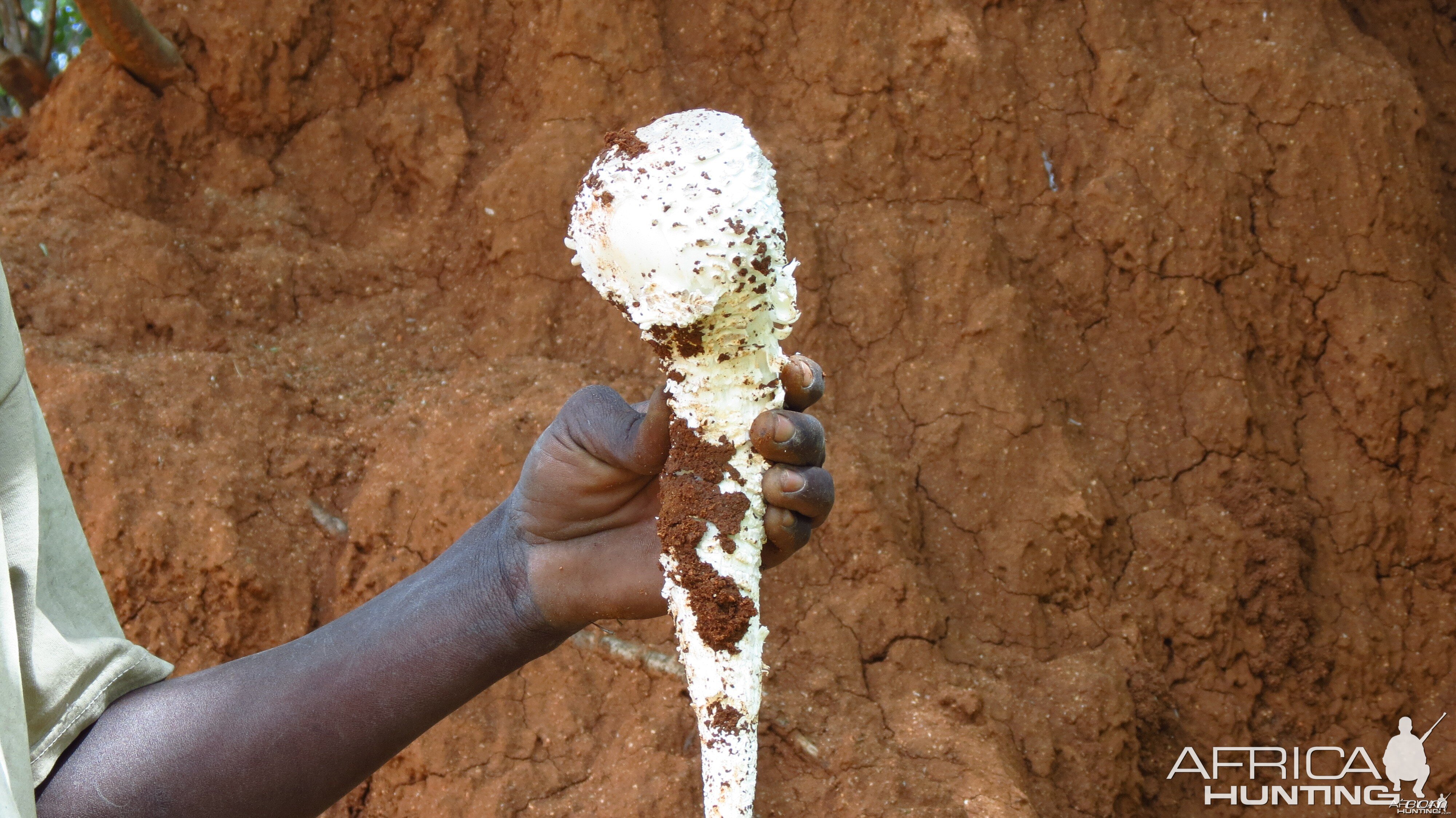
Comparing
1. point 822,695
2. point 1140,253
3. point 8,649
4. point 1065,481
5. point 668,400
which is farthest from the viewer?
point 1140,253

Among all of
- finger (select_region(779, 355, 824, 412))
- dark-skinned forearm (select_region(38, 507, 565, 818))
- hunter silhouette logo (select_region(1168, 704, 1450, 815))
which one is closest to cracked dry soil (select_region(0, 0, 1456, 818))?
hunter silhouette logo (select_region(1168, 704, 1450, 815))

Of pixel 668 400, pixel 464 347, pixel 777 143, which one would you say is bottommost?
pixel 668 400

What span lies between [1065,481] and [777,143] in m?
1.38

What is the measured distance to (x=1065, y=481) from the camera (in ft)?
11.3

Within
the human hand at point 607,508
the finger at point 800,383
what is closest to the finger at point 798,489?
the human hand at point 607,508

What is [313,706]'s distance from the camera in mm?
2047

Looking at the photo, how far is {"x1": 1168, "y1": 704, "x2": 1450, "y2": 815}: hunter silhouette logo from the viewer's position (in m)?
3.41

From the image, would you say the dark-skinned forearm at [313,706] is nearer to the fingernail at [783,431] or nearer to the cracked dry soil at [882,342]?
the fingernail at [783,431]

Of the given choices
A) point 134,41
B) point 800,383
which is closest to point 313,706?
point 800,383

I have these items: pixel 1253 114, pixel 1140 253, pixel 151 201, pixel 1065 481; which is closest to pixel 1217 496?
pixel 1065 481

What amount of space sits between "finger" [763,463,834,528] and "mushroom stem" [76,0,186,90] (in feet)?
8.81

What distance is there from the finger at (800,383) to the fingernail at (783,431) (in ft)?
0.26

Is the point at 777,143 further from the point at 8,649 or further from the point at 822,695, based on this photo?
the point at 8,649

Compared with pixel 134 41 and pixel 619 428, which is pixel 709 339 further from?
pixel 134 41
